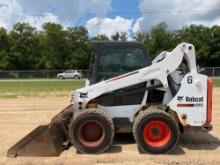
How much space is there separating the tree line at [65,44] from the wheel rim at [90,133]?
6218 centimetres

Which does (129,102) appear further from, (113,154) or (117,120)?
(113,154)

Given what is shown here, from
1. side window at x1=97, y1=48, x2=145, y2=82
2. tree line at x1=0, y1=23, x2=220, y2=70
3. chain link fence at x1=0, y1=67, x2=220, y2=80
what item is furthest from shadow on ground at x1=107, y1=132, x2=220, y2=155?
tree line at x1=0, y1=23, x2=220, y2=70

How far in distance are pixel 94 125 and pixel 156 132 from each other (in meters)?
1.31

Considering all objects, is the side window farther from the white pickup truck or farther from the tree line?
the tree line

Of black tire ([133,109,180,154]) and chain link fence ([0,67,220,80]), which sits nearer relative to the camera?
black tire ([133,109,180,154])

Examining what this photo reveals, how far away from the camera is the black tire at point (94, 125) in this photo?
903cm

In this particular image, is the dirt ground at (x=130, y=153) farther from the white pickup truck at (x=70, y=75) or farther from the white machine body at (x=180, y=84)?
the white pickup truck at (x=70, y=75)

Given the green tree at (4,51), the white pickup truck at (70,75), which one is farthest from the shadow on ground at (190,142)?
the green tree at (4,51)

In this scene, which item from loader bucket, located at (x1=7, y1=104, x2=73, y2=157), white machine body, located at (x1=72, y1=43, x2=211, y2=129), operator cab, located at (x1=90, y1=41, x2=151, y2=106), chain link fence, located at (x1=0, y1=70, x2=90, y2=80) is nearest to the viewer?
loader bucket, located at (x1=7, y1=104, x2=73, y2=157)

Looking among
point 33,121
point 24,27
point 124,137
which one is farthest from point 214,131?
point 24,27

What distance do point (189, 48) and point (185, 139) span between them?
2.52 m

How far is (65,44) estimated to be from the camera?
7494 cm

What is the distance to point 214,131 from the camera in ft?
38.8

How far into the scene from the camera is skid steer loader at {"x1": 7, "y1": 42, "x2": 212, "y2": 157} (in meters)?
8.96
